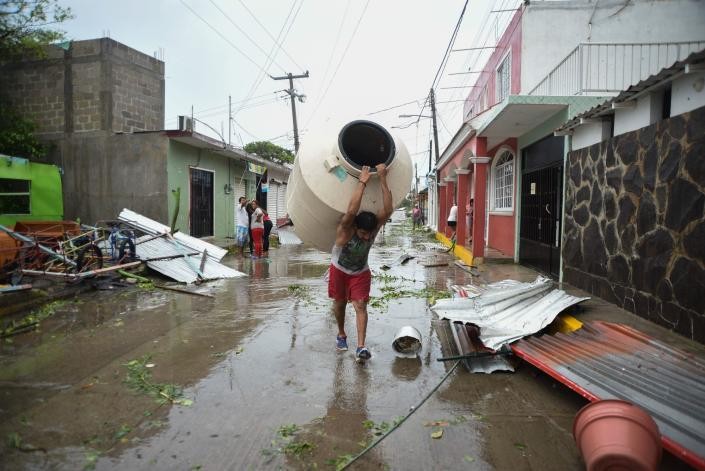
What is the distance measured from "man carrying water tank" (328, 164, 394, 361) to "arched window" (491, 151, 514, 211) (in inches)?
337

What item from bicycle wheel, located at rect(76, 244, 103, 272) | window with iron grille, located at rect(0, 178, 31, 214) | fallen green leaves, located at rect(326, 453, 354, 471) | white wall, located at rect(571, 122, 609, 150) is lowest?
fallen green leaves, located at rect(326, 453, 354, 471)

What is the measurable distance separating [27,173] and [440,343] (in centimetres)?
1126

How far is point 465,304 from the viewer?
202 inches

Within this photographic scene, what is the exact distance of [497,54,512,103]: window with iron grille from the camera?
1396cm

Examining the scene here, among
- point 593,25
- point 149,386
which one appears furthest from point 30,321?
point 593,25

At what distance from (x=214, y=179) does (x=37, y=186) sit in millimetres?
5806

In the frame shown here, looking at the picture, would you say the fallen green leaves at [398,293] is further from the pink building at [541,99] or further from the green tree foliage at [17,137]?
the green tree foliage at [17,137]

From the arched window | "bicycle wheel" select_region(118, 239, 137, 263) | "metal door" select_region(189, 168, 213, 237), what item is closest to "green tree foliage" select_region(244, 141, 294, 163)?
"metal door" select_region(189, 168, 213, 237)

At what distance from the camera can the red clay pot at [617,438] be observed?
2.17 m

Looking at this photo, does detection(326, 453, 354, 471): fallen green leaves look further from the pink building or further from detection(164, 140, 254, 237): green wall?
detection(164, 140, 254, 237): green wall

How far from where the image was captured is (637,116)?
18.0ft

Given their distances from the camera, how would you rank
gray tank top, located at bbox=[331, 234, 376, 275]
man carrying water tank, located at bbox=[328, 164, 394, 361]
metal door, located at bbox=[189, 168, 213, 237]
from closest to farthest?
man carrying water tank, located at bbox=[328, 164, 394, 361] → gray tank top, located at bbox=[331, 234, 376, 275] → metal door, located at bbox=[189, 168, 213, 237]

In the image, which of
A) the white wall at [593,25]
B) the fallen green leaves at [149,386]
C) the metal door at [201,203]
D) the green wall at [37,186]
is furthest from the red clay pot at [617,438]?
the metal door at [201,203]

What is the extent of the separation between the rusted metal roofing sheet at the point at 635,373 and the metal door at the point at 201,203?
12866 mm
